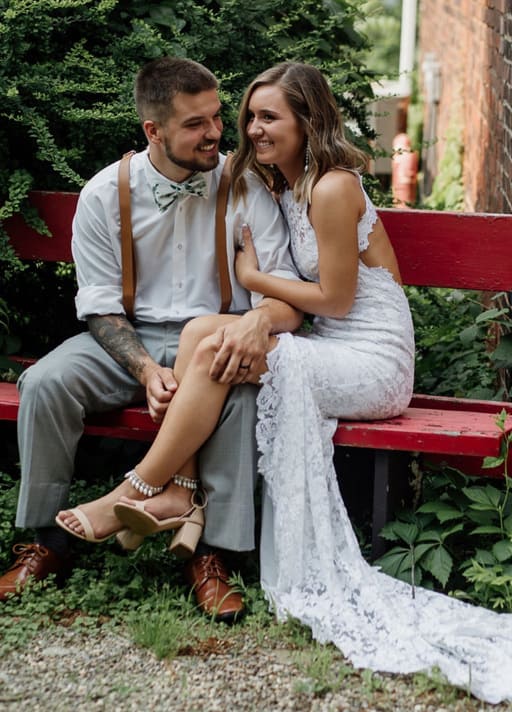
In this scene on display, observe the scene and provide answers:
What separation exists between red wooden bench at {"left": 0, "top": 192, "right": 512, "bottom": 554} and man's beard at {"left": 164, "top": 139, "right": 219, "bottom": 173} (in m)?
0.71

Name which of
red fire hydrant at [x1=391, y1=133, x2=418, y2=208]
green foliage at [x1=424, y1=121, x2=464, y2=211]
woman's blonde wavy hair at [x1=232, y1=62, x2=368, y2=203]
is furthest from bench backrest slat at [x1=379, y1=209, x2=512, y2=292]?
red fire hydrant at [x1=391, y1=133, x2=418, y2=208]

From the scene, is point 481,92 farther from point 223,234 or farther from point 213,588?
point 213,588

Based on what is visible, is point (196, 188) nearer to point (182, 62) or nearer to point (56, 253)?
point (182, 62)

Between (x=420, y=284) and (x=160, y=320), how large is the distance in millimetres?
1010

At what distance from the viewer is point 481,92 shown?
23.2 ft

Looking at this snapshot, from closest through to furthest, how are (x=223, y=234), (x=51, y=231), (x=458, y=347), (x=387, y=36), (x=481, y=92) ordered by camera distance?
(x=223, y=234), (x=51, y=231), (x=458, y=347), (x=481, y=92), (x=387, y=36)

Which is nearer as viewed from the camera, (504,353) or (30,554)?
(30,554)

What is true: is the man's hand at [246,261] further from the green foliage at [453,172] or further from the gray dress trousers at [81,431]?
the green foliage at [453,172]

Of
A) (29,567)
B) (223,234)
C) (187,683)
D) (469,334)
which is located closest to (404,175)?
(469,334)

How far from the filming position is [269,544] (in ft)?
12.4

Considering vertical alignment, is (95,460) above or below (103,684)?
above

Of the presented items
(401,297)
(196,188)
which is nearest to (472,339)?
(401,297)

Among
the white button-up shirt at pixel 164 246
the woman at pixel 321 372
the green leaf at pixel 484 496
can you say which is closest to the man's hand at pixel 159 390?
the woman at pixel 321 372

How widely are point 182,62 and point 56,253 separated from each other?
1.12 meters
